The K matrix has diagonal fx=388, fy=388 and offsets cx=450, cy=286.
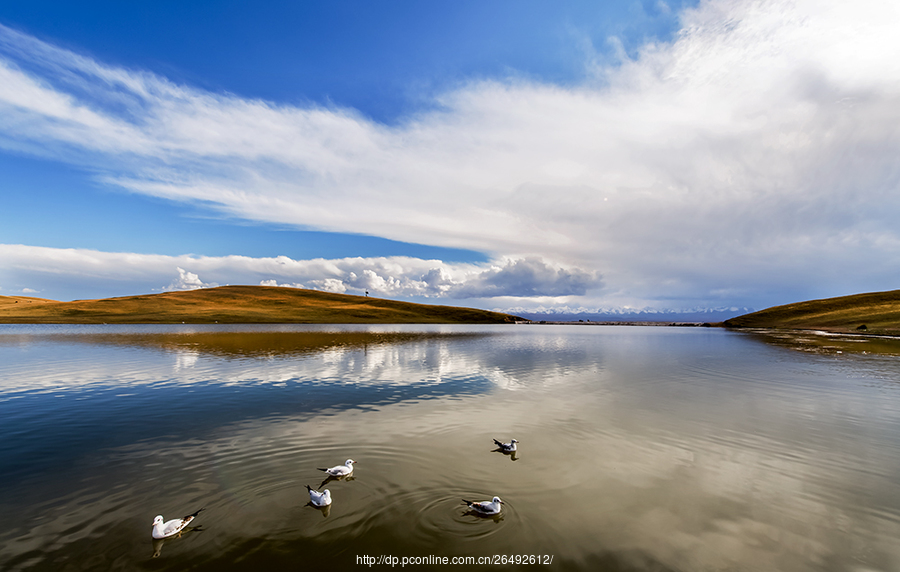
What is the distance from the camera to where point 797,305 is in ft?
535

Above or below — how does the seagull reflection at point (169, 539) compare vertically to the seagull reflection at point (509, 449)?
below

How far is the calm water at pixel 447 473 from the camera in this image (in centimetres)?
863

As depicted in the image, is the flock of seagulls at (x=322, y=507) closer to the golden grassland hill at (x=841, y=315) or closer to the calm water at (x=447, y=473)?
the calm water at (x=447, y=473)

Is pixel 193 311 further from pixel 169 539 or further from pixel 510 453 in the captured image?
pixel 510 453

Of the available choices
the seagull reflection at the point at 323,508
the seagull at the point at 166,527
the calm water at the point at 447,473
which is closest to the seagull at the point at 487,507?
the calm water at the point at 447,473

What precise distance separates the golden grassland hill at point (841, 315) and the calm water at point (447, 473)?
105 meters

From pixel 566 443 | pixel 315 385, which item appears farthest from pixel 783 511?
pixel 315 385

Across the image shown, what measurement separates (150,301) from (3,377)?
6845 inches

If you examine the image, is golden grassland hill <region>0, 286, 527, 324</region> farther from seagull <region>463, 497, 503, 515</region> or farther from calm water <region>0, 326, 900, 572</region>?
seagull <region>463, 497, 503, 515</region>

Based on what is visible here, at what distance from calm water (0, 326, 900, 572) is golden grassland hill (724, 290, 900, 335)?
105 metres

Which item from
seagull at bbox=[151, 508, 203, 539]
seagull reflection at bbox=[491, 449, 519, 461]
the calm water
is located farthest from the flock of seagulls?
seagull reflection at bbox=[491, 449, 519, 461]

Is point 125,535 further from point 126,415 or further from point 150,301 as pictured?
point 150,301

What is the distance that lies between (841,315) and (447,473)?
547 feet

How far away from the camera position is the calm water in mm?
8633
